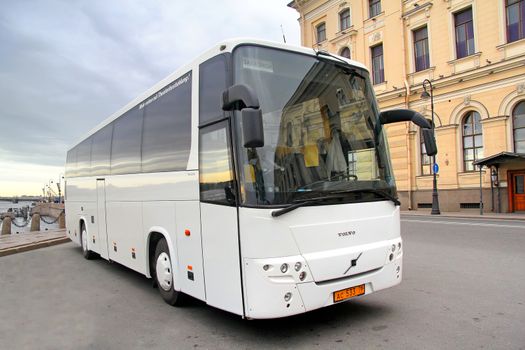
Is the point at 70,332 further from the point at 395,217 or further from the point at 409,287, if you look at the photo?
the point at 409,287

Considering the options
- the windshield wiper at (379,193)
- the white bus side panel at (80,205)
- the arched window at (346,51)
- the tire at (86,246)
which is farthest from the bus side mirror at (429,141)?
the arched window at (346,51)

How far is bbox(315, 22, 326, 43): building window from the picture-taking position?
34.7 meters

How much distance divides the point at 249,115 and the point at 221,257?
66.6 inches

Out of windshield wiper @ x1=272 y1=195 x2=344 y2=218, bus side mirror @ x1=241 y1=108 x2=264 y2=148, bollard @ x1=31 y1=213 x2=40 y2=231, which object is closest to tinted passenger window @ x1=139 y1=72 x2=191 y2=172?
bus side mirror @ x1=241 y1=108 x2=264 y2=148

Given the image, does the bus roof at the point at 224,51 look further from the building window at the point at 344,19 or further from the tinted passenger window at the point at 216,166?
the building window at the point at 344,19

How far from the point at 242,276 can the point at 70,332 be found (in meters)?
2.48

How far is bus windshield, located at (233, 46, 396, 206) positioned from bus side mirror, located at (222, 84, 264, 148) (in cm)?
37

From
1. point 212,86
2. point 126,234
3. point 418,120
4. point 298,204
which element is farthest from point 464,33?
point 298,204

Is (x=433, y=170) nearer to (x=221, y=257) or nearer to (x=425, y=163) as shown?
(x=425, y=163)

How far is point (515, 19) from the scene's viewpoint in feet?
75.0

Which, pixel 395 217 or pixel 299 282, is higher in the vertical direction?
pixel 395 217

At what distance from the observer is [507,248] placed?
10469 millimetres

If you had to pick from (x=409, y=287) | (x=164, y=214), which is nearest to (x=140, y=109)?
(x=164, y=214)

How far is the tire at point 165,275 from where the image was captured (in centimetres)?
617
